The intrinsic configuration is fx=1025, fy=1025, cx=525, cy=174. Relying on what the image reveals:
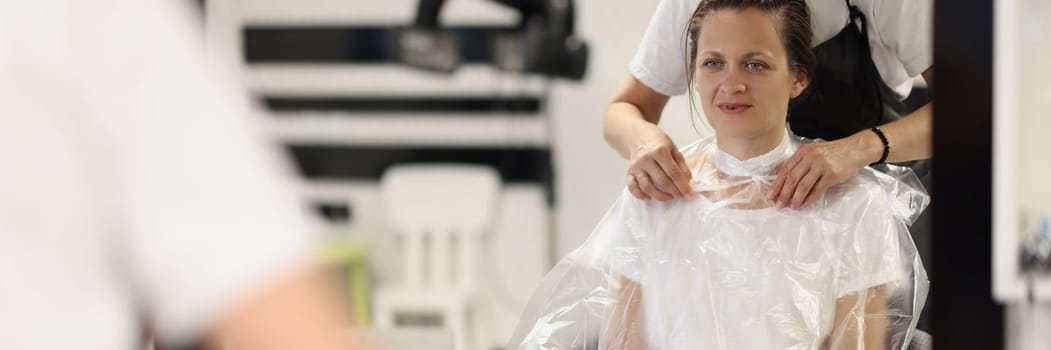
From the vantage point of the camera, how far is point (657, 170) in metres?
0.99

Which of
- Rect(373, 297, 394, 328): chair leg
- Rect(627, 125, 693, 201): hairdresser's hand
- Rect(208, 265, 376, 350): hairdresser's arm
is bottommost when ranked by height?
Rect(373, 297, 394, 328): chair leg

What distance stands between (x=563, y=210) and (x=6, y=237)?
0.96 metres

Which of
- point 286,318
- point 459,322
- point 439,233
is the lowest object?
point 459,322

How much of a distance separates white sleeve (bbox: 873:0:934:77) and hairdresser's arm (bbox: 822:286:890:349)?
21cm

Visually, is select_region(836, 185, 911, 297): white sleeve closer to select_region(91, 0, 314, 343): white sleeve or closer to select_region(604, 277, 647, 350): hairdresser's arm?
select_region(604, 277, 647, 350): hairdresser's arm

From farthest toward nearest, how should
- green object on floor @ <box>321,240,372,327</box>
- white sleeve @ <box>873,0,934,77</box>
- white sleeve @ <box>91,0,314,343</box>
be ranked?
green object on floor @ <box>321,240,372,327</box> < white sleeve @ <box>873,0,934,77</box> < white sleeve @ <box>91,0,314,343</box>

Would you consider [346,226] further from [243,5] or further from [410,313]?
[243,5]

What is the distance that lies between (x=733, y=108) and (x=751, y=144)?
1.7 inches

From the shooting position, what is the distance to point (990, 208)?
58cm

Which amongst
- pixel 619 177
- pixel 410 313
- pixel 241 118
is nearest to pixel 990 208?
pixel 241 118

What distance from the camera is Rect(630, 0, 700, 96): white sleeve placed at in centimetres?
98

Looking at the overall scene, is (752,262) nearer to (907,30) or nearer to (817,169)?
(817,169)

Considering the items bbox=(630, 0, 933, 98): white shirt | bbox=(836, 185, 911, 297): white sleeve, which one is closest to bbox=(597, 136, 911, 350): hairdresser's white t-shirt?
bbox=(836, 185, 911, 297): white sleeve

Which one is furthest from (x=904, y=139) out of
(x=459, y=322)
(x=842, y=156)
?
(x=459, y=322)
